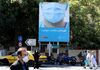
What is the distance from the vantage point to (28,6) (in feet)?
157

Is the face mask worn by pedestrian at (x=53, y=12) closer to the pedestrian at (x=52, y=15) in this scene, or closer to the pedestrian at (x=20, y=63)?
the pedestrian at (x=52, y=15)

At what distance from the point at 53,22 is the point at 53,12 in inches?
44.6

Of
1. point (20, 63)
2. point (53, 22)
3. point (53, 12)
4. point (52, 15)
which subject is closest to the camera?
point (20, 63)

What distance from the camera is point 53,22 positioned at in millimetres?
40938

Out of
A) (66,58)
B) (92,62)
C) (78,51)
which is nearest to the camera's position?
(92,62)

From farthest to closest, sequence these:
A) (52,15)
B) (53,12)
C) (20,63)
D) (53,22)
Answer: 1. (53,22)
2. (52,15)
3. (53,12)
4. (20,63)

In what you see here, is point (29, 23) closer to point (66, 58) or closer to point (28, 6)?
point (28, 6)

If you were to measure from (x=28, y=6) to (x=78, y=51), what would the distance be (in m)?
8.78

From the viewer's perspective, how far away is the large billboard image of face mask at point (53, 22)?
40781mm

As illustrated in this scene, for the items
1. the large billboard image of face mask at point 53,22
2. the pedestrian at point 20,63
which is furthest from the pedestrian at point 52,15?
the pedestrian at point 20,63

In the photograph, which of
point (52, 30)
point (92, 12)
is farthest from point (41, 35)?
point (92, 12)

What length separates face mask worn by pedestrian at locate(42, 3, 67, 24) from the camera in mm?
40656

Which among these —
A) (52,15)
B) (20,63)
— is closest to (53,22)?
(52,15)

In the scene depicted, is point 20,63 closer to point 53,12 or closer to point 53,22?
point 53,12
